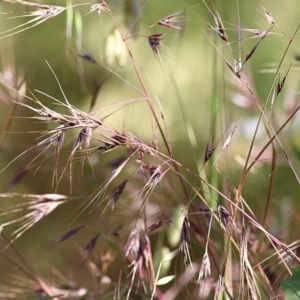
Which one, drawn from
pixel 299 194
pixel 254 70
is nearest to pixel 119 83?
pixel 254 70

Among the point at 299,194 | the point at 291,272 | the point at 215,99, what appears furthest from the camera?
the point at 299,194

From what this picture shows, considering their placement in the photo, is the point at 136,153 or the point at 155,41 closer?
the point at 155,41

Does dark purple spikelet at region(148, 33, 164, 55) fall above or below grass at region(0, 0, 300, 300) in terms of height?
above

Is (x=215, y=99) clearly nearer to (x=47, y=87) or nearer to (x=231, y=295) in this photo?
(x=231, y=295)

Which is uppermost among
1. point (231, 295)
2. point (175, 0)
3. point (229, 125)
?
point (175, 0)

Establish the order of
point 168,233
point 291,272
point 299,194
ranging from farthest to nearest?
point 299,194 → point 168,233 → point 291,272

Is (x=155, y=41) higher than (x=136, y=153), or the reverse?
(x=155, y=41)

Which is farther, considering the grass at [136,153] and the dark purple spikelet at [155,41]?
the grass at [136,153]

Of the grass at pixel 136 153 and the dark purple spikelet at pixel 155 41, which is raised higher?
the dark purple spikelet at pixel 155 41
